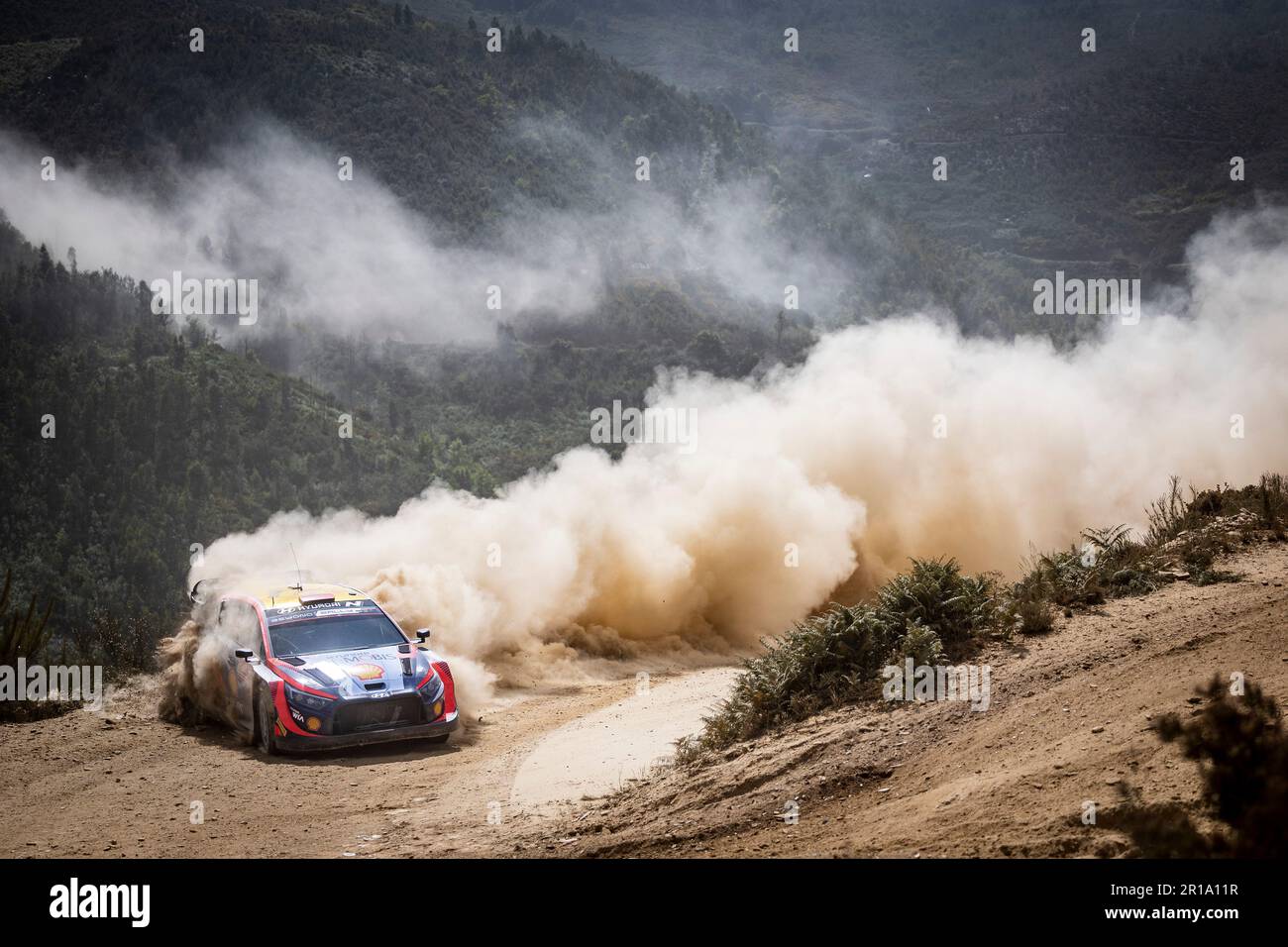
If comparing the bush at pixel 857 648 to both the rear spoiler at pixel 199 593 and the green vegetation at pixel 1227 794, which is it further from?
the rear spoiler at pixel 199 593

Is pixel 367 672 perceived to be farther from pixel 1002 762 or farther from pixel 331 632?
pixel 1002 762

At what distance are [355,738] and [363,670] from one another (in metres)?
0.83

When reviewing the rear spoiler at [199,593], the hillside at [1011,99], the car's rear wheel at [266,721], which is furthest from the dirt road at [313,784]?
the hillside at [1011,99]

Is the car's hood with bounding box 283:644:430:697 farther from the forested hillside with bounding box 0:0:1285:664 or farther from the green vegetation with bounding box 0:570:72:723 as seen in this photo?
the forested hillside with bounding box 0:0:1285:664

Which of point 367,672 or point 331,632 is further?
point 331,632

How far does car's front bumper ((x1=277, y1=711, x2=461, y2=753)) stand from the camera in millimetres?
14812

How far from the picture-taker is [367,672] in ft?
50.0

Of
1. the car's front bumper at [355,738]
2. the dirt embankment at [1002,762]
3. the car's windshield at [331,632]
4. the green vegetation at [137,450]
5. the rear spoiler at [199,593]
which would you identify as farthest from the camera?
the green vegetation at [137,450]

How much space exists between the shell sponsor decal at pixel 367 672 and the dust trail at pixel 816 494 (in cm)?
456

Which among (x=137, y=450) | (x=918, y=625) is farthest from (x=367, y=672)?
(x=137, y=450)

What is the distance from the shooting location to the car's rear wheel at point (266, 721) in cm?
1511

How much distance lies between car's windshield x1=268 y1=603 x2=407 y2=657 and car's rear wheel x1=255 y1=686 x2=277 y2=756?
22.1 inches

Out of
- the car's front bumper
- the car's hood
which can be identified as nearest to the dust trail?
the car's hood
